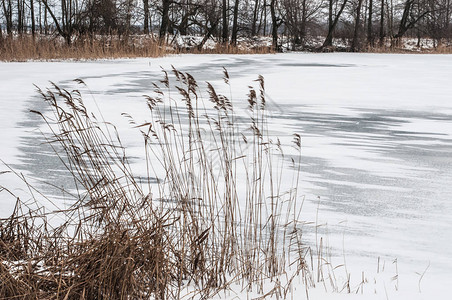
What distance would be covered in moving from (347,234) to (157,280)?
4.33 feet

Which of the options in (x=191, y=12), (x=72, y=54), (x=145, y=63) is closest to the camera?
(x=145, y=63)

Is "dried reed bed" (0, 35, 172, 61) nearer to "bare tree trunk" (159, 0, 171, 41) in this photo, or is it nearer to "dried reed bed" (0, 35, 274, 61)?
"dried reed bed" (0, 35, 274, 61)

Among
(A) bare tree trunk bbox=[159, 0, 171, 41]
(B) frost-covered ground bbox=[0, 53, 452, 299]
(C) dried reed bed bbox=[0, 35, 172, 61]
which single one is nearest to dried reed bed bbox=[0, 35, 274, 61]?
(C) dried reed bed bbox=[0, 35, 172, 61]

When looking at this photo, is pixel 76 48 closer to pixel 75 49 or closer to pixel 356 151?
pixel 75 49

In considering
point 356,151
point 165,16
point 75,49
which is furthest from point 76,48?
point 356,151

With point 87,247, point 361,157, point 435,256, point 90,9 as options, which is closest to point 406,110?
point 361,157

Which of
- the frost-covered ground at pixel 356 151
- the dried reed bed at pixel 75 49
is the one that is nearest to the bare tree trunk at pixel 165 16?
the dried reed bed at pixel 75 49

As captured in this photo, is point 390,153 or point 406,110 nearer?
point 390,153

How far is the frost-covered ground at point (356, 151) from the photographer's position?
2.71m

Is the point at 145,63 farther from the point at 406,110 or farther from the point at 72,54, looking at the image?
the point at 406,110

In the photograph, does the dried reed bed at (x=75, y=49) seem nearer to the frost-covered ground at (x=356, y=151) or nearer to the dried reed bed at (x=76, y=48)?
the dried reed bed at (x=76, y=48)

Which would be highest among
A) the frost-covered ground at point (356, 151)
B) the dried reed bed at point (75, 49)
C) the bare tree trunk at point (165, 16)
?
the bare tree trunk at point (165, 16)

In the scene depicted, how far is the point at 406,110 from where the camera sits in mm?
6930

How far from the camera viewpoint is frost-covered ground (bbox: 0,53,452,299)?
2705 mm
